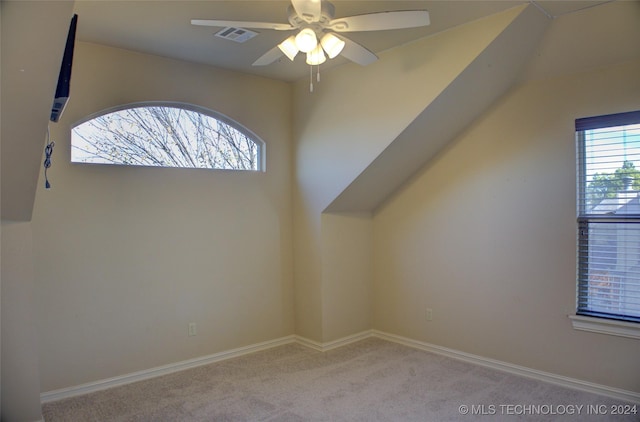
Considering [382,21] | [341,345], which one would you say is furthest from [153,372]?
[382,21]

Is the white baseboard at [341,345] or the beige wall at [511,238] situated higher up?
the beige wall at [511,238]

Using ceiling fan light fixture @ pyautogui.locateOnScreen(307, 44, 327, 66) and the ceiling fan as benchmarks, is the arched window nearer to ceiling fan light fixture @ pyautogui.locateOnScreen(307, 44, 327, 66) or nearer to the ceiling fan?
the ceiling fan

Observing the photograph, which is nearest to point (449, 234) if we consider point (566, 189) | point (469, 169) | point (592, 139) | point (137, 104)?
point (469, 169)

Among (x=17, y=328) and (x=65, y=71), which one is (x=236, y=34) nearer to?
(x=65, y=71)

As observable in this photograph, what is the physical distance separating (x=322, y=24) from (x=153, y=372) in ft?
9.76

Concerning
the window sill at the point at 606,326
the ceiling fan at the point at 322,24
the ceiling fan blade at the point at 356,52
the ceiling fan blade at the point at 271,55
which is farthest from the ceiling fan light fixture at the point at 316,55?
the window sill at the point at 606,326

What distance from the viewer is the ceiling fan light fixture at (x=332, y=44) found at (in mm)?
2373

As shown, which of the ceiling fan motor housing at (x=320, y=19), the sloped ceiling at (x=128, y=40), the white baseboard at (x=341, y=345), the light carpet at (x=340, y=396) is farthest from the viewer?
the white baseboard at (x=341, y=345)

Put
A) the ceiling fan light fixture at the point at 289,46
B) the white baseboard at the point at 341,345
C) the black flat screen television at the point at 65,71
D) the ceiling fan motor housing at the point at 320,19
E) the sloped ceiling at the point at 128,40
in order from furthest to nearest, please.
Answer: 1. the white baseboard at the point at 341,345
2. the ceiling fan light fixture at the point at 289,46
3. the ceiling fan motor housing at the point at 320,19
4. the black flat screen television at the point at 65,71
5. the sloped ceiling at the point at 128,40

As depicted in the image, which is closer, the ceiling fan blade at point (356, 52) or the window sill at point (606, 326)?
the ceiling fan blade at point (356, 52)

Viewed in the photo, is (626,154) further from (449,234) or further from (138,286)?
(138,286)

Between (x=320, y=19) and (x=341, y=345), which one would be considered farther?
(x=341, y=345)

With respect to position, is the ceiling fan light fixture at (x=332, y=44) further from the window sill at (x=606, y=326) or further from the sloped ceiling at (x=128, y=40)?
the window sill at (x=606, y=326)

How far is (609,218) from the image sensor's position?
315cm
